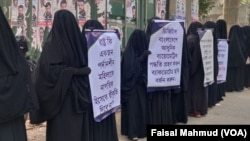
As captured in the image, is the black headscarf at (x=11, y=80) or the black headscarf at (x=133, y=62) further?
the black headscarf at (x=133, y=62)

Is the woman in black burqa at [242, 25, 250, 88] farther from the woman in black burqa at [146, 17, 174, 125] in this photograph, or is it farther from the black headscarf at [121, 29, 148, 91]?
the black headscarf at [121, 29, 148, 91]

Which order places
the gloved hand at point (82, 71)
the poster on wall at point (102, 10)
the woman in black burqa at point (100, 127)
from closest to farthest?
1. the gloved hand at point (82, 71)
2. the woman in black burqa at point (100, 127)
3. the poster on wall at point (102, 10)

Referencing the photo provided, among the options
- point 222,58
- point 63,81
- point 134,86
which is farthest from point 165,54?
point 222,58

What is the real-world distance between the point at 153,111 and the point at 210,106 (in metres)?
2.65

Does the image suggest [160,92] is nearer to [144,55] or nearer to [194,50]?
[144,55]

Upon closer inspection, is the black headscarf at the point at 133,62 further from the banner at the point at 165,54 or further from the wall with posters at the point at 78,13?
the wall with posters at the point at 78,13

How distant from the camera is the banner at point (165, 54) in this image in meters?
6.13

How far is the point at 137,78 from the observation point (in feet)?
19.5

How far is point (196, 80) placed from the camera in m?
7.69

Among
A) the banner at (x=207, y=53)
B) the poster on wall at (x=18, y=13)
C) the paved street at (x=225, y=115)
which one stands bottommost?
the paved street at (x=225, y=115)

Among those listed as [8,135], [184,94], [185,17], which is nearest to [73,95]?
[8,135]

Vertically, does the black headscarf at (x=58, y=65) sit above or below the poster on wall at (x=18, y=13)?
below

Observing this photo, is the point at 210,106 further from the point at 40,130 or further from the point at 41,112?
the point at 41,112


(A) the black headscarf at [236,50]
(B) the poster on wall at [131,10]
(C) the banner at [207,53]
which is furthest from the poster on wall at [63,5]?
(A) the black headscarf at [236,50]
